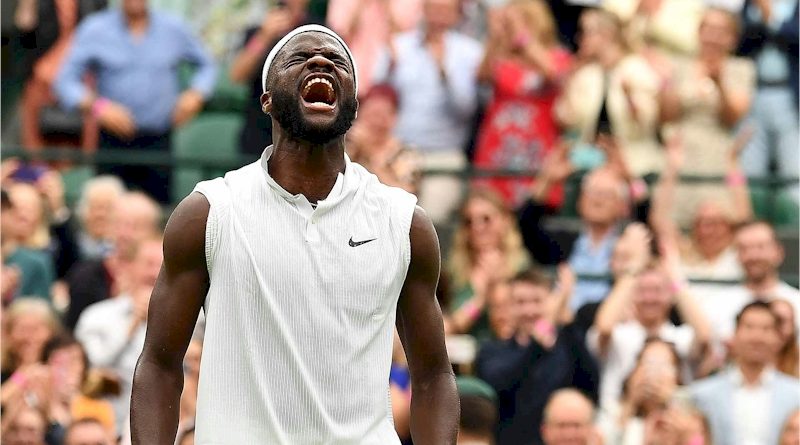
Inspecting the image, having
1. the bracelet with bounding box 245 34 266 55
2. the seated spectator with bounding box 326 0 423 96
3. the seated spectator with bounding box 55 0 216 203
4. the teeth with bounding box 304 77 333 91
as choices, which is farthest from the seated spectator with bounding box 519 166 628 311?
the teeth with bounding box 304 77 333 91

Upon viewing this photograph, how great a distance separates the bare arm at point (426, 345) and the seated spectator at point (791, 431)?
4250mm

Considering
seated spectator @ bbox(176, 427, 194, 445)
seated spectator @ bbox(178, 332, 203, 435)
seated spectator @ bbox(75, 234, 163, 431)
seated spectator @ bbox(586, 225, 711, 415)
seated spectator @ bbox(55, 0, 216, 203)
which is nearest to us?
seated spectator @ bbox(176, 427, 194, 445)

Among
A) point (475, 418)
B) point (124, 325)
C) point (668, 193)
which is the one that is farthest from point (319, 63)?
point (668, 193)

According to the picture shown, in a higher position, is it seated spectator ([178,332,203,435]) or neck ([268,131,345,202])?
neck ([268,131,345,202])

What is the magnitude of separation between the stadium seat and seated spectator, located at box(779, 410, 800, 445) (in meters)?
4.28

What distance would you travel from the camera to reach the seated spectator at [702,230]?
1019 centimetres

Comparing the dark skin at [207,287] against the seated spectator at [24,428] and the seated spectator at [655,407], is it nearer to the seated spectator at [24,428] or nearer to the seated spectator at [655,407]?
the seated spectator at [655,407]

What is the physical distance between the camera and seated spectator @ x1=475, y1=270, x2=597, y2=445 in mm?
9258

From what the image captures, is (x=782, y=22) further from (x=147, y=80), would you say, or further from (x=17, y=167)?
(x=17, y=167)

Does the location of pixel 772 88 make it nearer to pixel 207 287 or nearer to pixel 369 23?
pixel 369 23

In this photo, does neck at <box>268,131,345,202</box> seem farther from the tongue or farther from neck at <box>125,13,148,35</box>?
neck at <box>125,13,148,35</box>

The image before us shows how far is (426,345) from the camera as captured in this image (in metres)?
4.91

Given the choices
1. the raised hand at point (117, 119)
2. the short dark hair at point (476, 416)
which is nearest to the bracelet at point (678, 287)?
the short dark hair at point (476, 416)

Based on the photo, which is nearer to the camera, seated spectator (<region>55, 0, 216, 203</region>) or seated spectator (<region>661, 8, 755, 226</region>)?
seated spectator (<region>661, 8, 755, 226</region>)
